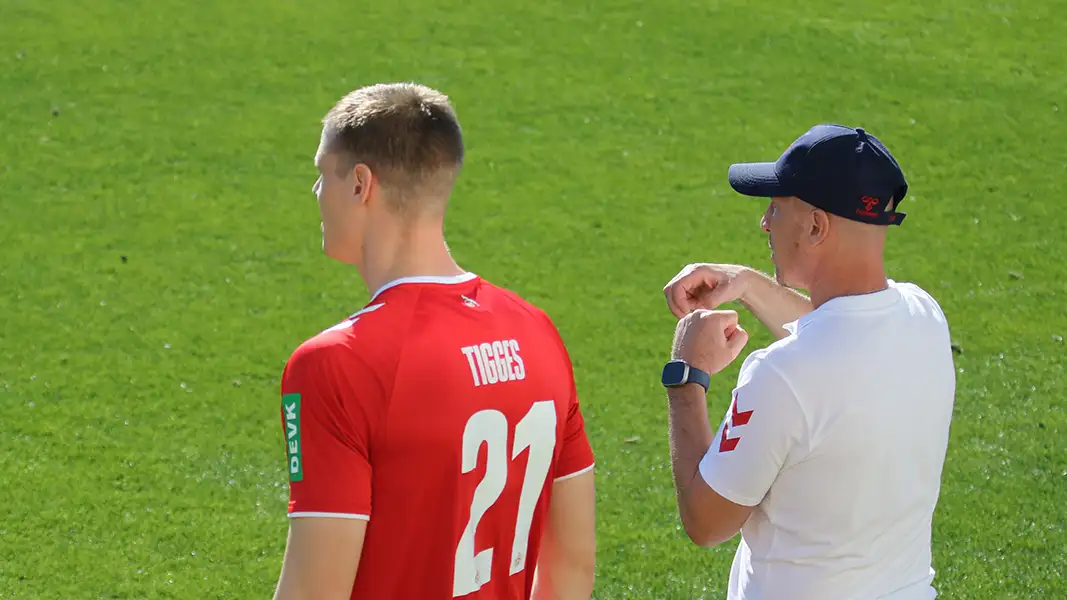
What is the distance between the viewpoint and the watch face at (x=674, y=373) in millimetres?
2881

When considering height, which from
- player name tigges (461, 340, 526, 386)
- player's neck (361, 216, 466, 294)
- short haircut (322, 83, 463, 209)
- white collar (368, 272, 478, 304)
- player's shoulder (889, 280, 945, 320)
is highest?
short haircut (322, 83, 463, 209)

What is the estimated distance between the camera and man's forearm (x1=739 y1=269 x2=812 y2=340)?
3.23m

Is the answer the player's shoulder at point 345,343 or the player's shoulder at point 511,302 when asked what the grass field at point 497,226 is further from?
the player's shoulder at point 345,343

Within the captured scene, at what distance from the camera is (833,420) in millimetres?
2582

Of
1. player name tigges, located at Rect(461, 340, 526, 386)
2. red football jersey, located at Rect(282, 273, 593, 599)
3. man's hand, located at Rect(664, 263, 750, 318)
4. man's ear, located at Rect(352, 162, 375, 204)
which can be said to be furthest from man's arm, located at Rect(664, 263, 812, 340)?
man's ear, located at Rect(352, 162, 375, 204)

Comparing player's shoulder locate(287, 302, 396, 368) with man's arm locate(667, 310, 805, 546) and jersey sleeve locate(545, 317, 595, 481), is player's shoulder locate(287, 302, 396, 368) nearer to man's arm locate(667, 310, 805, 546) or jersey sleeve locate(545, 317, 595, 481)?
jersey sleeve locate(545, 317, 595, 481)

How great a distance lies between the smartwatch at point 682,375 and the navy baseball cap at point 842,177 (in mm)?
433

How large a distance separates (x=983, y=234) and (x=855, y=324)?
5848mm

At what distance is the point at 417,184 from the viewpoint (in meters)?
2.45

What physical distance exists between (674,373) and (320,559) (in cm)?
100

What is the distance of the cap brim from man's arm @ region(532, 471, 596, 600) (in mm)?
754

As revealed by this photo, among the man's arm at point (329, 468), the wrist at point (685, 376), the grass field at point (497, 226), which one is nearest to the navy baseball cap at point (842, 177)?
the wrist at point (685, 376)

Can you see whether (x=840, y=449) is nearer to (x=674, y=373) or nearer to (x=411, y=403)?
(x=674, y=373)

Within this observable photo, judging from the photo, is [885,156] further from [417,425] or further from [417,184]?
[417,425]
